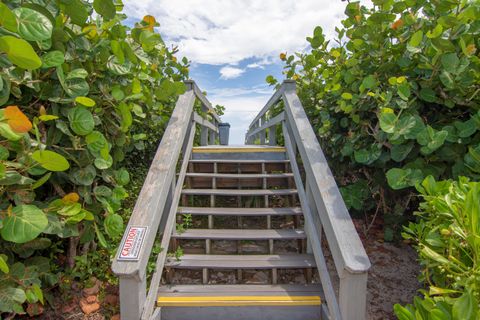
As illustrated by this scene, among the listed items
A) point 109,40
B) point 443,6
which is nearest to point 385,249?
point 443,6

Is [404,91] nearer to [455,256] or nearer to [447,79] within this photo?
[447,79]

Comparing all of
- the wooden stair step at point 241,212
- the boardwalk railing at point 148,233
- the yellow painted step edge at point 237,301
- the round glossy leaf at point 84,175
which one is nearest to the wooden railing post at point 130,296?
the boardwalk railing at point 148,233

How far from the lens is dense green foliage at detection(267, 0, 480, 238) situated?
5.39ft

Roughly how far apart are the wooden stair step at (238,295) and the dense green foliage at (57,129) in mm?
519

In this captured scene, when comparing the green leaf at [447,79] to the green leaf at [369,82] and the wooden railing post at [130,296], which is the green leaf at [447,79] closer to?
the green leaf at [369,82]

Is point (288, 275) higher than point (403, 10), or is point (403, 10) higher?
point (403, 10)

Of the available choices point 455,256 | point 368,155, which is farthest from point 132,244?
point 368,155

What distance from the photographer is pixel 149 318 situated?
5.69ft

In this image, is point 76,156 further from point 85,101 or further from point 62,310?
point 62,310

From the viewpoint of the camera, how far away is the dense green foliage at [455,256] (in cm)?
92

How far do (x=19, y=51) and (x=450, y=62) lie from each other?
2.06 metres

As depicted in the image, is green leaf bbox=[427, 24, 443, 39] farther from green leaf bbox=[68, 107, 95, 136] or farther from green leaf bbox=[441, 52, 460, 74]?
green leaf bbox=[68, 107, 95, 136]

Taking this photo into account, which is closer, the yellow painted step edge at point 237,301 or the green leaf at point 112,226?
the green leaf at point 112,226

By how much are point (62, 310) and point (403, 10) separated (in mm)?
3016
